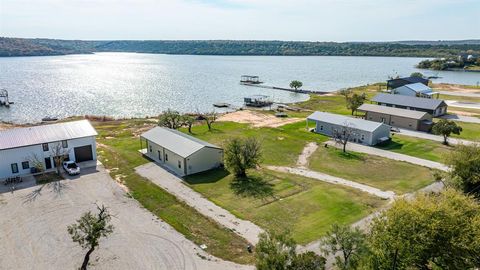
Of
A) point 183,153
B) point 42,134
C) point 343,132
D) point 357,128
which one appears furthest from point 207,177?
point 357,128

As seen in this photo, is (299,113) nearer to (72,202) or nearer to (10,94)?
(72,202)

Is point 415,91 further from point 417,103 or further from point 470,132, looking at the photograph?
point 470,132

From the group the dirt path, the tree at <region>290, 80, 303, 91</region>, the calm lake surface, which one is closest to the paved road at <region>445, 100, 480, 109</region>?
the calm lake surface

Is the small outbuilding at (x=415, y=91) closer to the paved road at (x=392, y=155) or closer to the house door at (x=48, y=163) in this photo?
the paved road at (x=392, y=155)

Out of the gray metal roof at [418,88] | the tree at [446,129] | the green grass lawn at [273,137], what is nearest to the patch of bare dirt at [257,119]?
the green grass lawn at [273,137]

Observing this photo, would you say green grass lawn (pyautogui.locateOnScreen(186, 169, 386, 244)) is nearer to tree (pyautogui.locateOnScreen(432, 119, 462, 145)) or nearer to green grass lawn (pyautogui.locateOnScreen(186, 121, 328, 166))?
green grass lawn (pyautogui.locateOnScreen(186, 121, 328, 166))

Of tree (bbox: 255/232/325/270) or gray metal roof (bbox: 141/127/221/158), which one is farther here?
gray metal roof (bbox: 141/127/221/158)
